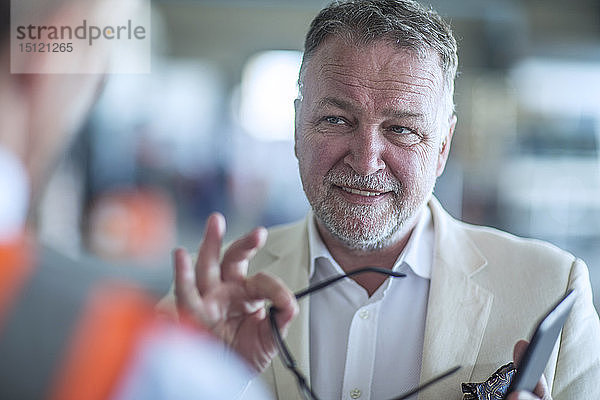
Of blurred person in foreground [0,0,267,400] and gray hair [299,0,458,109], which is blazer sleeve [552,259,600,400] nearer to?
gray hair [299,0,458,109]

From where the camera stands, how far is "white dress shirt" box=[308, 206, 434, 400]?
3.68ft

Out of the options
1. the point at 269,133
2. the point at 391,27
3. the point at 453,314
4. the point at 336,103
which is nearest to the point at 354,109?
the point at 336,103

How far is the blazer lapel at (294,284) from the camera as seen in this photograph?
1.06 meters

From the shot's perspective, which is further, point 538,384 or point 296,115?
point 296,115

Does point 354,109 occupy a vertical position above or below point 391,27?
below

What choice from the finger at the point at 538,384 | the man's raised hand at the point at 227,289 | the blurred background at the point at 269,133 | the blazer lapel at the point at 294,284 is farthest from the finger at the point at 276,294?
the blurred background at the point at 269,133

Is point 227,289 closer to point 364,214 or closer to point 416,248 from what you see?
point 364,214

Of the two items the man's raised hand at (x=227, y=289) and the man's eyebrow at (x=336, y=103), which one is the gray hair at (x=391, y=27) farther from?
the man's raised hand at (x=227, y=289)

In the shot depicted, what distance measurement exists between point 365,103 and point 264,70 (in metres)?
7.91

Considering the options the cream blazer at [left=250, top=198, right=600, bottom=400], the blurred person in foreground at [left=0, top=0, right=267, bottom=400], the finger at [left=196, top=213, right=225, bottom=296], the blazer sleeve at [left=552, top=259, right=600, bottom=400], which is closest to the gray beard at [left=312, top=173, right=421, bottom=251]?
the cream blazer at [left=250, top=198, right=600, bottom=400]

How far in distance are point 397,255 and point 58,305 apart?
884 millimetres

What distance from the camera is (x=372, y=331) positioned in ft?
3.84

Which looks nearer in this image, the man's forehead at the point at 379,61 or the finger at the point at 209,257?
the finger at the point at 209,257

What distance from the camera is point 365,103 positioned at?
111cm
